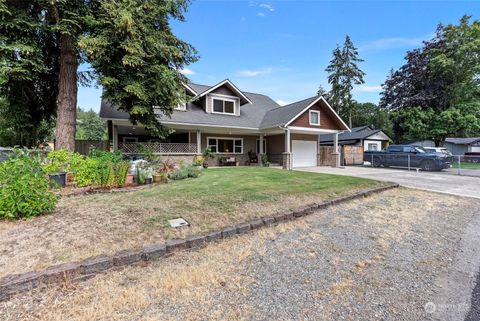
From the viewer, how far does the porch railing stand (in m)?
13.2

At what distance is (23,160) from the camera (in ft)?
15.5

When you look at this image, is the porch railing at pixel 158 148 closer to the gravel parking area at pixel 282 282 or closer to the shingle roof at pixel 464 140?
the gravel parking area at pixel 282 282

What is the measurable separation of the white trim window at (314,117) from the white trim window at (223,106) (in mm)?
5738

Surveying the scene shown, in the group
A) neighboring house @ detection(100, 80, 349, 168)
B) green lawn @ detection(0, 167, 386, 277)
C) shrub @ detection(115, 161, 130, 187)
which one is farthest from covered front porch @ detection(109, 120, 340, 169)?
green lawn @ detection(0, 167, 386, 277)

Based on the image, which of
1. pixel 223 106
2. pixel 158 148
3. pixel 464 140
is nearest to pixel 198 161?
pixel 158 148

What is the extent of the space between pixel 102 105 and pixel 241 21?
9.46m

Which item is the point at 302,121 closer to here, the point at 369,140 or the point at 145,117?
the point at 145,117

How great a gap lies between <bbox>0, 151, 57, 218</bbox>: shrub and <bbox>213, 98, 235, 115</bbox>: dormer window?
13592 millimetres

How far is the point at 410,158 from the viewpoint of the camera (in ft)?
52.5

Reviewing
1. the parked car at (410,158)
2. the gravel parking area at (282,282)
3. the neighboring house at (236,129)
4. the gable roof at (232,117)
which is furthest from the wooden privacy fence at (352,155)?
the gravel parking area at (282,282)

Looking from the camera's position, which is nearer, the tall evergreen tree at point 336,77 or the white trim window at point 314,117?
the white trim window at point 314,117

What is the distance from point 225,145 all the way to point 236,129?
2135mm

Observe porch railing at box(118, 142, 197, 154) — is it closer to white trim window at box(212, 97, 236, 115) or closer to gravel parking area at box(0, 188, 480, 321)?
white trim window at box(212, 97, 236, 115)

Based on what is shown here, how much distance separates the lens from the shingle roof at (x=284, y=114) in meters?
16.3
